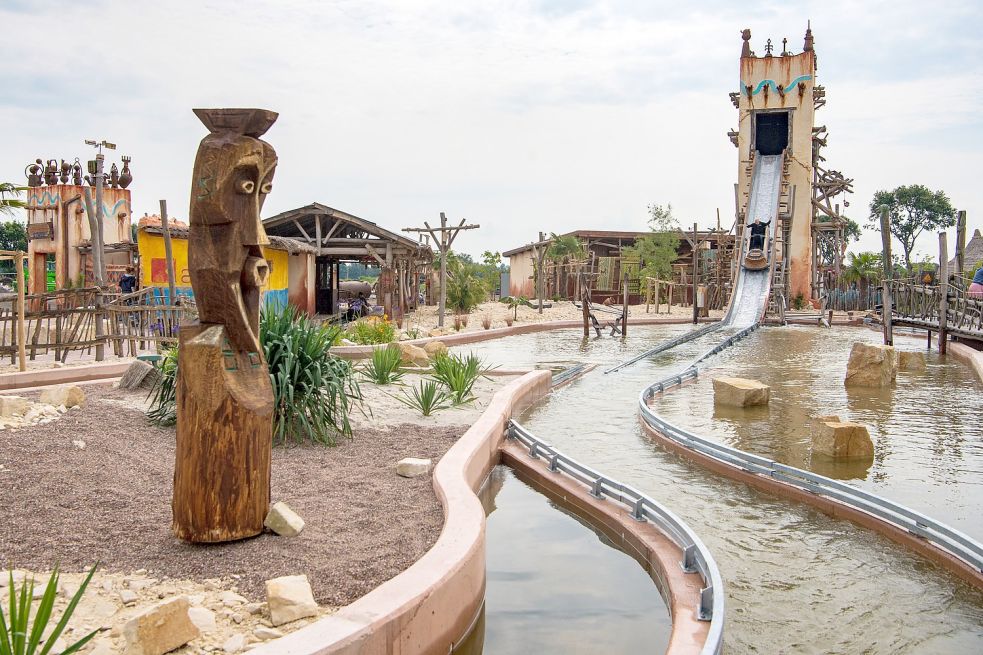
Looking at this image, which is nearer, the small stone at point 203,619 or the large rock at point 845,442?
the small stone at point 203,619

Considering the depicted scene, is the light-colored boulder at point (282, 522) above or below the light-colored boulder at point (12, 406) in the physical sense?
below

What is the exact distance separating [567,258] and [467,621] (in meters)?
34.3

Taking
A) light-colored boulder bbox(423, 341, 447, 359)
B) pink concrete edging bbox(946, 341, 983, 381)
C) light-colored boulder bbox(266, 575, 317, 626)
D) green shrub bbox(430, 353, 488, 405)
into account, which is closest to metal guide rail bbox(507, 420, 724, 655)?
green shrub bbox(430, 353, 488, 405)

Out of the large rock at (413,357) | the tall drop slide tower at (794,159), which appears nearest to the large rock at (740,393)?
the large rock at (413,357)

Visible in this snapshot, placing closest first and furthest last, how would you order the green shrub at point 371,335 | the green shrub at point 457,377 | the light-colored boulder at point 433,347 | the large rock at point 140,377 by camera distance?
1. the large rock at point 140,377
2. the green shrub at point 457,377
3. the light-colored boulder at point 433,347
4. the green shrub at point 371,335

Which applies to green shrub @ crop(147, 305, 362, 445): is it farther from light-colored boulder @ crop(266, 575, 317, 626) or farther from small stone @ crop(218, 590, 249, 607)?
light-colored boulder @ crop(266, 575, 317, 626)

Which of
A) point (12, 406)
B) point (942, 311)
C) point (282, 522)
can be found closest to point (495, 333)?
point (942, 311)

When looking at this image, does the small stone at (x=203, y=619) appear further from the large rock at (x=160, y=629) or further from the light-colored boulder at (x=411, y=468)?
the light-colored boulder at (x=411, y=468)

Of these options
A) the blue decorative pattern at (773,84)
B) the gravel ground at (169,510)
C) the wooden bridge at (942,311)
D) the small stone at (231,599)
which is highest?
the blue decorative pattern at (773,84)

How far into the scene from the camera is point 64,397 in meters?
7.19

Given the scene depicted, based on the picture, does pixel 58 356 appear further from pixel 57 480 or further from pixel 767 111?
pixel 767 111

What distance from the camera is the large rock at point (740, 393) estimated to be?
33.3 feet

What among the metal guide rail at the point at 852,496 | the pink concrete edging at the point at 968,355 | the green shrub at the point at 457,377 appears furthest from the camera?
the pink concrete edging at the point at 968,355

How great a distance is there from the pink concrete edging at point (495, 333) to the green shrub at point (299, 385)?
14.2 feet
